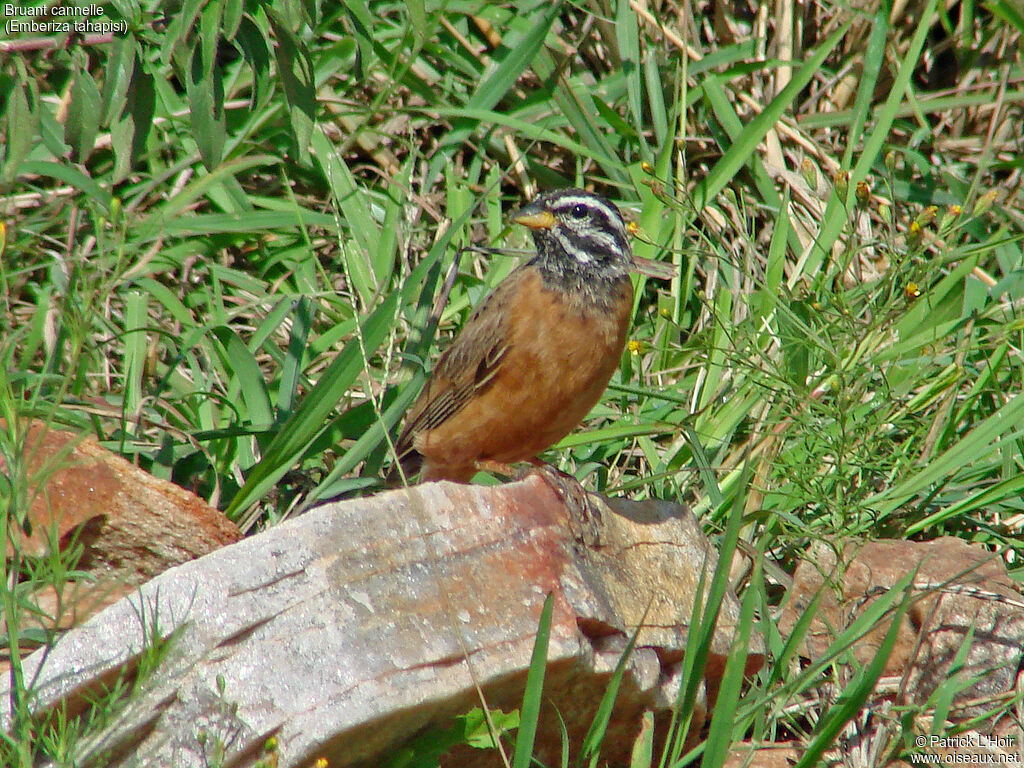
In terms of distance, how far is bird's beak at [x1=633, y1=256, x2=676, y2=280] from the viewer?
5.47 m

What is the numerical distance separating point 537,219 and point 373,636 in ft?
8.14

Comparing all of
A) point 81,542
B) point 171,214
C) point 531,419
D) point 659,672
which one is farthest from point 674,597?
point 171,214

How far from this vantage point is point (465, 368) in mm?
5289

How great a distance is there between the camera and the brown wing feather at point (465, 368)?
5121mm

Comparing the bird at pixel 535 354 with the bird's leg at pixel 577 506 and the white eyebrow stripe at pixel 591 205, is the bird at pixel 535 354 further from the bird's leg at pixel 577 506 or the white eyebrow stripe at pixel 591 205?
the bird's leg at pixel 577 506

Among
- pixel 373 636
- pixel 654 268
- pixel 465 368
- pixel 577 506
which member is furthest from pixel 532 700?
pixel 654 268

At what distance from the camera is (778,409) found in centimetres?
487

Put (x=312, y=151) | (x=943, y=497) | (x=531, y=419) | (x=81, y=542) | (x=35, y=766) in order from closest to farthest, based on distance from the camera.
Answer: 1. (x=35, y=766)
2. (x=81, y=542)
3. (x=531, y=419)
4. (x=943, y=497)
5. (x=312, y=151)

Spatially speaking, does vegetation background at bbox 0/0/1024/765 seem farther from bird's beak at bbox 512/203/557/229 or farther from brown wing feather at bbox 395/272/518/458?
bird's beak at bbox 512/203/557/229

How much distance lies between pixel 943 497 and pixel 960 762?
1.44m

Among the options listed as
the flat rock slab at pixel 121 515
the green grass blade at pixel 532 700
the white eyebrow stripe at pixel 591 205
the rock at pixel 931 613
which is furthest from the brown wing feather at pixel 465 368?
the green grass blade at pixel 532 700

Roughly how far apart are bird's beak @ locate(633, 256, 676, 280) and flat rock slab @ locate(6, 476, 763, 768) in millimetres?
1726

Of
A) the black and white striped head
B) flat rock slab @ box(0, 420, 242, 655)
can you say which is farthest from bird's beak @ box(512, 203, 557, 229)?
flat rock slab @ box(0, 420, 242, 655)

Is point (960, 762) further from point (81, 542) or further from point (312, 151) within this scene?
point (312, 151)
